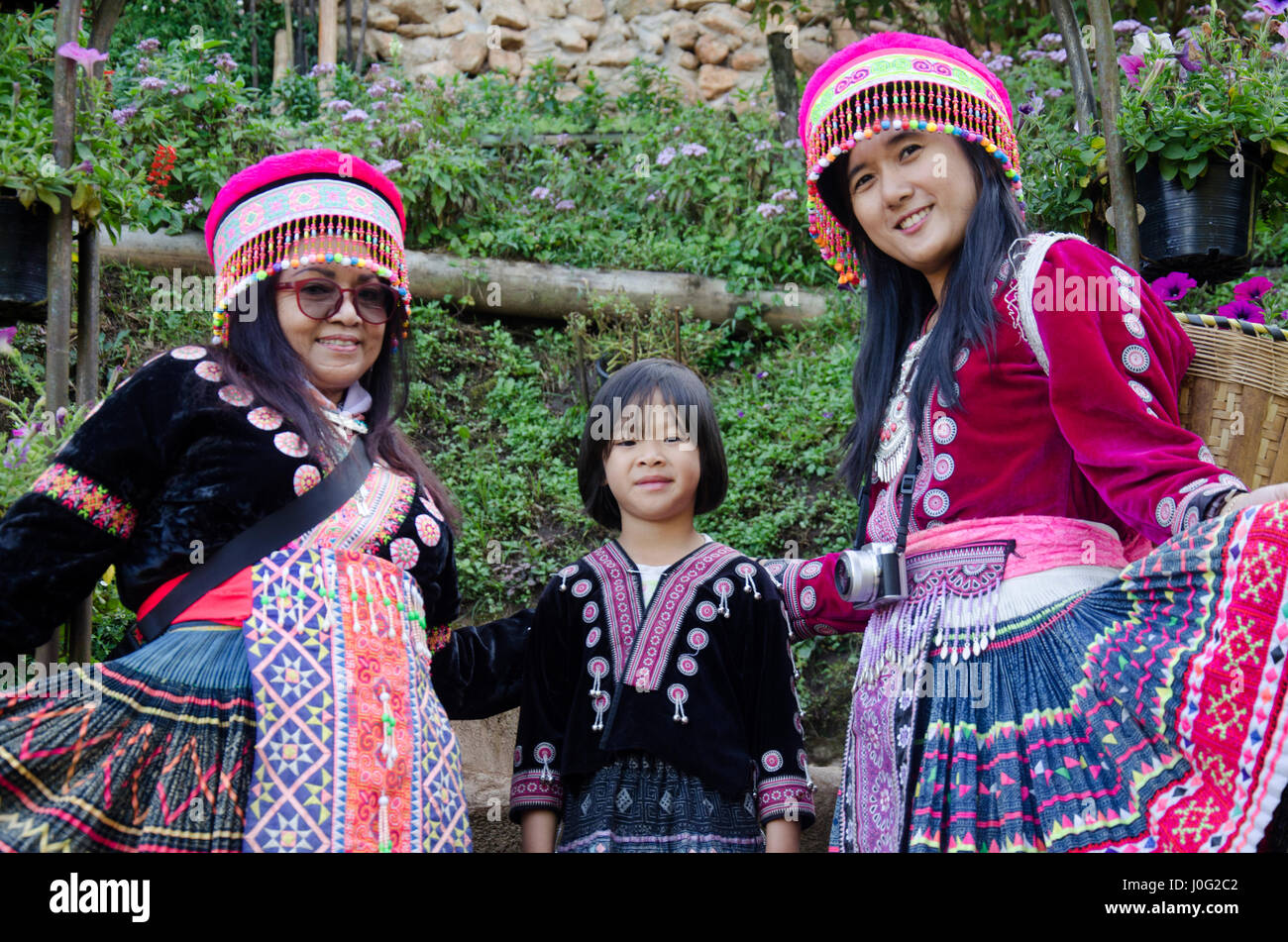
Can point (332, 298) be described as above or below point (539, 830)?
above

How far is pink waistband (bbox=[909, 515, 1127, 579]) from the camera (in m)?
2.31

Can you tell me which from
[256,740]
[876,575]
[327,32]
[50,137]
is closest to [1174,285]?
[876,575]

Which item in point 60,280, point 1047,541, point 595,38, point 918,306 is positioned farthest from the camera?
point 595,38

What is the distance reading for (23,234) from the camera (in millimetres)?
3287

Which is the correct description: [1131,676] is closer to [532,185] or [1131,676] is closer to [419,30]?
[532,185]

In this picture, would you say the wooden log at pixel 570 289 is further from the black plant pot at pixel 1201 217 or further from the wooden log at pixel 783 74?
the black plant pot at pixel 1201 217

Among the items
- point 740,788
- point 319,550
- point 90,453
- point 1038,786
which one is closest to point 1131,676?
point 1038,786

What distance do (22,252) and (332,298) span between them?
1.21 meters

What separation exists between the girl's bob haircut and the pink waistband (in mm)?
692

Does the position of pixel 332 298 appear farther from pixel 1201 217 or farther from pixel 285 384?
pixel 1201 217

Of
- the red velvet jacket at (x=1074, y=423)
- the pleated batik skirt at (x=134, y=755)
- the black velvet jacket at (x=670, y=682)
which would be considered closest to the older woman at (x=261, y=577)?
the pleated batik skirt at (x=134, y=755)

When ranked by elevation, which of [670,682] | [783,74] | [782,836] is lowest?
[782,836]

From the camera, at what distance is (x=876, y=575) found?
2.46 metres

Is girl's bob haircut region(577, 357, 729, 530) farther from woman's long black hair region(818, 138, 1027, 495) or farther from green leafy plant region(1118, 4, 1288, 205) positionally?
green leafy plant region(1118, 4, 1288, 205)
